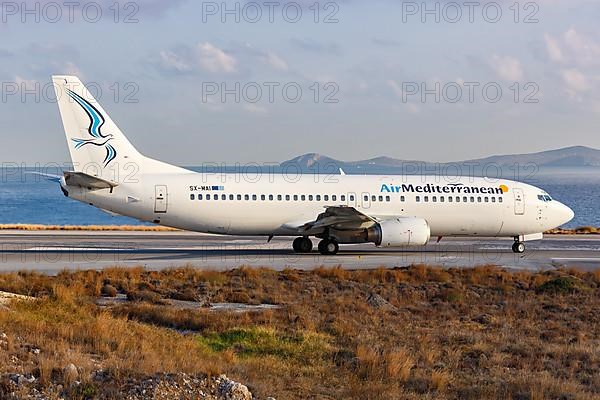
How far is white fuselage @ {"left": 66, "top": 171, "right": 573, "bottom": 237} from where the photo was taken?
28203 millimetres

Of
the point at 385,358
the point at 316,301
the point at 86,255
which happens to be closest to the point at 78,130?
the point at 86,255

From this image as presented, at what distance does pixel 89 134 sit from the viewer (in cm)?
2762

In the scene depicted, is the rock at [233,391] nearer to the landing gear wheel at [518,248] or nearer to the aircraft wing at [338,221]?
the aircraft wing at [338,221]

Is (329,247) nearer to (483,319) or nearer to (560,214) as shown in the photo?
(560,214)

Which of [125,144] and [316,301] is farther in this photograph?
[125,144]

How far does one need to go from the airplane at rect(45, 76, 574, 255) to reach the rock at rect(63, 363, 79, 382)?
18239 mm

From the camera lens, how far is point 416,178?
32.0 m

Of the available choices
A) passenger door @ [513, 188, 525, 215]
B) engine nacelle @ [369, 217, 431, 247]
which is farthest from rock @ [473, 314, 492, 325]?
passenger door @ [513, 188, 525, 215]

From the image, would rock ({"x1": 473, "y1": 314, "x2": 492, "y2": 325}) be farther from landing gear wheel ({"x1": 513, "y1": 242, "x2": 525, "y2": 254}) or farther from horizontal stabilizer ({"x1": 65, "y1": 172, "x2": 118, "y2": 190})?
landing gear wheel ({"x1": 513, "y1": 242, "x2": 525, "y2": 254})

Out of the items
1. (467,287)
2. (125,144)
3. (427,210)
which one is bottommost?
(467,287)

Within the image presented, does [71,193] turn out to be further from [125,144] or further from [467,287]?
[467,287]

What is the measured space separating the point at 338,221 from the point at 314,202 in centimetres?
151

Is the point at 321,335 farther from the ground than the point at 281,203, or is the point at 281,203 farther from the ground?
the point at 281,203

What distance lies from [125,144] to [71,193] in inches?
103
